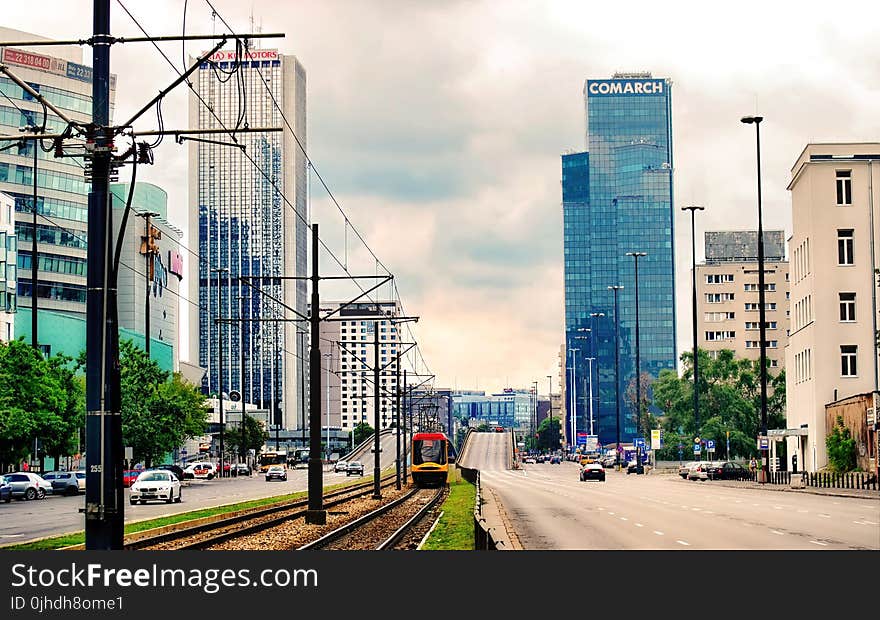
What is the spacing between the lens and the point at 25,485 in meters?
66.8

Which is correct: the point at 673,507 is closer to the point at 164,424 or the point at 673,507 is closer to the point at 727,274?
the point at 164,424

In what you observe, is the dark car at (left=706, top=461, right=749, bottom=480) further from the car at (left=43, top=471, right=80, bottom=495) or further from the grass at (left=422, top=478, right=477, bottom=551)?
the car at (left=43, top=471, right=80, bottom=495)

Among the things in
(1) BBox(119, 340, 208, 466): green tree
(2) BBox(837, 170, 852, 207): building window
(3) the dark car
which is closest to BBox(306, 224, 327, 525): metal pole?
(2) BBox(837, 170, 852, 207): building window

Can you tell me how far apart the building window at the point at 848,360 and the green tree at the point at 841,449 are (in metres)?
7.68

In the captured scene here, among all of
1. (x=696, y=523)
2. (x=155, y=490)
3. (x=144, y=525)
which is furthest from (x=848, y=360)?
(x=144, y=525)

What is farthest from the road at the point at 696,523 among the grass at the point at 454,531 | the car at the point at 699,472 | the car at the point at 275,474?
the car at the point at 275,474

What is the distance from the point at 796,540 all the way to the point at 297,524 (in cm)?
2063

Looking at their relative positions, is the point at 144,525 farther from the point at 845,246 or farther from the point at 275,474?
the point at 275,474

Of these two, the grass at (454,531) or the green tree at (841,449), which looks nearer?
the grass at (454,531)

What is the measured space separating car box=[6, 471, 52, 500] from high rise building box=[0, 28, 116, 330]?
275 feet

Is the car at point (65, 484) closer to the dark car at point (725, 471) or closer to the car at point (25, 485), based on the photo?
the car at point (25, 485)

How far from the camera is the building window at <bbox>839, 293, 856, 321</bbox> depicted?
71188mm

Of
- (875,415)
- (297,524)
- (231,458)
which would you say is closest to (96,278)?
(297,524)

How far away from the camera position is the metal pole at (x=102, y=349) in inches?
802
